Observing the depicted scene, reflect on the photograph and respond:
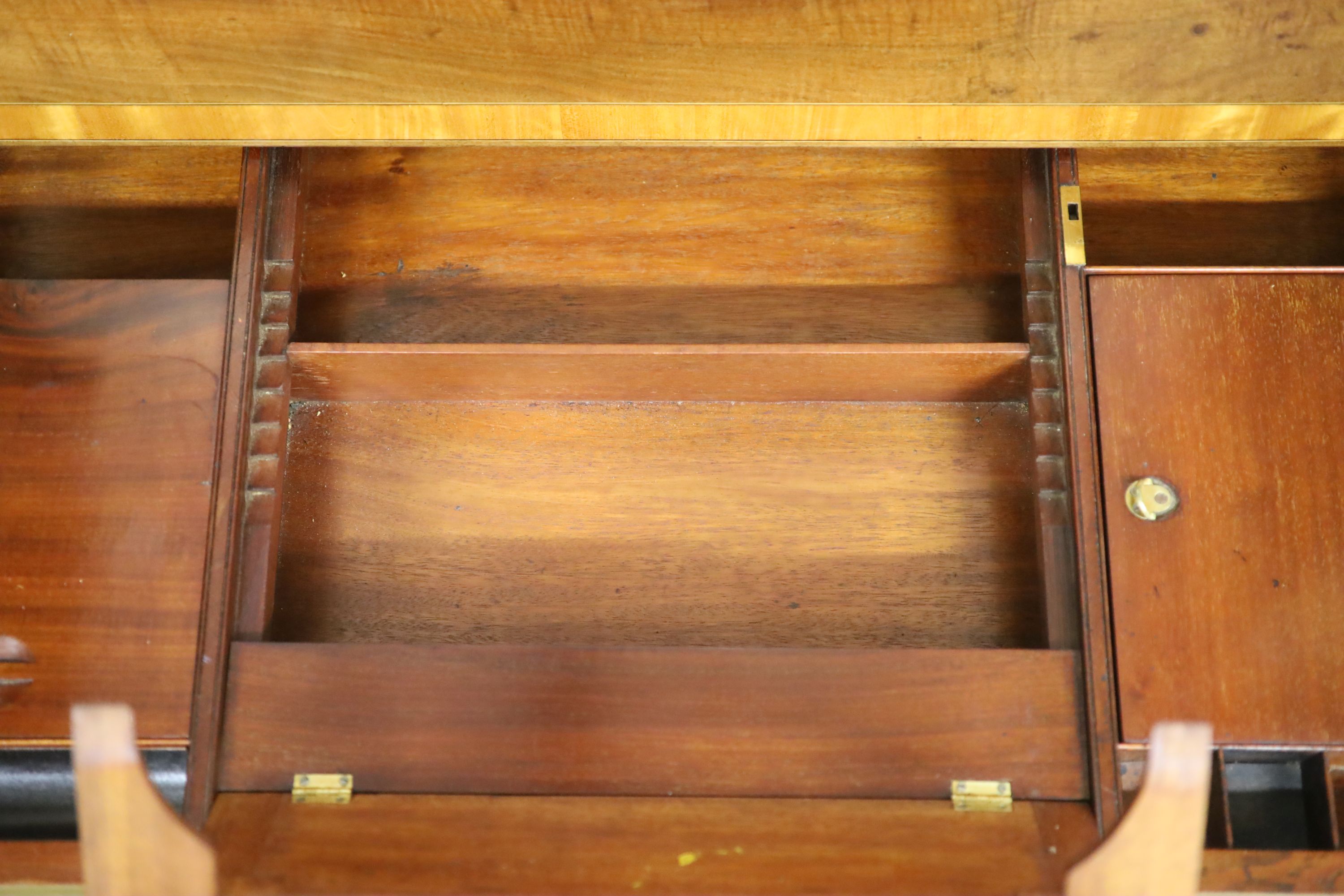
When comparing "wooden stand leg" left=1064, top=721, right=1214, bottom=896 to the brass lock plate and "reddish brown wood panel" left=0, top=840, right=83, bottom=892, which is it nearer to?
the brass lock plate

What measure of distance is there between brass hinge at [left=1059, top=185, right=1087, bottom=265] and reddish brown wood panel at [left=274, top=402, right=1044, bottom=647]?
0.77 feet

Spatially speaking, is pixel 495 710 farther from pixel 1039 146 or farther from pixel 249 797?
pixel 1039 146

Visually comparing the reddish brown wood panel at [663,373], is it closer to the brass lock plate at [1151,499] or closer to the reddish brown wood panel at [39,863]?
the brass lock plate at [1151,499]

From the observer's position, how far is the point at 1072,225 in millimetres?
1504

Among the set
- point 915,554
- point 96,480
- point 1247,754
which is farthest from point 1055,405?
point 96,480

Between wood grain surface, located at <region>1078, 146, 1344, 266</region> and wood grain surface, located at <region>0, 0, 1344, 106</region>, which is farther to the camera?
wood grain surface, located at <region>1078, 146, 1344, 266</region>

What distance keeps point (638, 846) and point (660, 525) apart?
47cm

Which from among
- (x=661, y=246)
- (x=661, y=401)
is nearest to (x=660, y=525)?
(x=661, y=401)

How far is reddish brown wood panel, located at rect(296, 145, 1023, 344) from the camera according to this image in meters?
1.65

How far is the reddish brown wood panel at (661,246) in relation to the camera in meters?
1.65

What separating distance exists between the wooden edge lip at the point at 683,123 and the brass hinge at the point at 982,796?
0.76m

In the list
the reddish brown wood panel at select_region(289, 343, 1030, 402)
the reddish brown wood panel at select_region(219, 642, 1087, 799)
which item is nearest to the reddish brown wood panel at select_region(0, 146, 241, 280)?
the reddish brown wood panel at select_region(289, 343, 1030, 402)

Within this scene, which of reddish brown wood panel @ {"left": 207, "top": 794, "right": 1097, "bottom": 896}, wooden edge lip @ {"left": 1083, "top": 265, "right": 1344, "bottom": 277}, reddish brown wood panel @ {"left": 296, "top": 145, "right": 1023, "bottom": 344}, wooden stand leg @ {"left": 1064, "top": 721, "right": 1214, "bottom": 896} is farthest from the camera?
reddish brown wood panel @ {"left": 296, "top": 145, "right": 1023, "bottom": 344}

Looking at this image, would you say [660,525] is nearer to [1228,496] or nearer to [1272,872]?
[1228,496]
